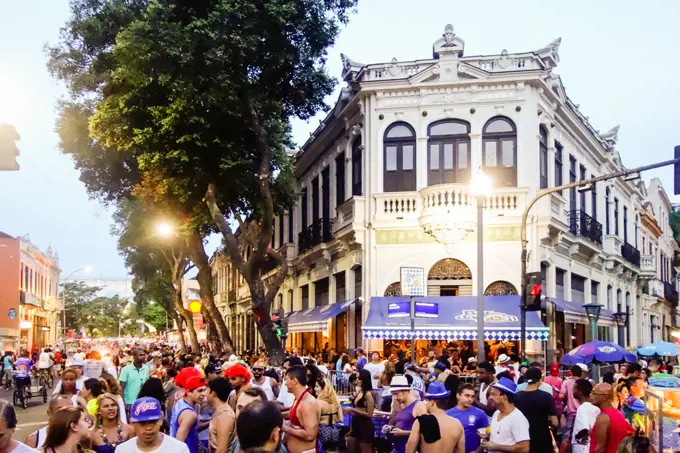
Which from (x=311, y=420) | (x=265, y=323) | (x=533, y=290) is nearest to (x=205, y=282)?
(x=265, y=323)

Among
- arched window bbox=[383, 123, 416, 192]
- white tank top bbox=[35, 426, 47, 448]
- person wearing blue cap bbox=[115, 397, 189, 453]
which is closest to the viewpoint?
person wearing blue cap bbox=[115, 397, 189, 453]

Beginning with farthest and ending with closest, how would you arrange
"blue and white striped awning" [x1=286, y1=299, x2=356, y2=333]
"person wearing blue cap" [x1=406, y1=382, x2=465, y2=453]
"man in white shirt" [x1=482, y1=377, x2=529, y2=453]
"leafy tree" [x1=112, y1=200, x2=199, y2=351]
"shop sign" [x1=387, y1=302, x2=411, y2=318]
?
"leafy tree" [x1=112, y1=200, x2=199, y2=351] < "blue and white striped awning" [x1=286, y1=299, x2=356, y2=333] < "shop sign" [x1=387, y1=302, x2=411, y2=318] < "man in white shirt" [x1=482, y1=377, x2=529, y2=453] < "person wearing blue cap" [x1=406, y1=382, x2=465, y2=453]

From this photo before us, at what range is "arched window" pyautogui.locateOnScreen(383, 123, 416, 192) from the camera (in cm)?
2547

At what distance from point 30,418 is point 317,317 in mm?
10643

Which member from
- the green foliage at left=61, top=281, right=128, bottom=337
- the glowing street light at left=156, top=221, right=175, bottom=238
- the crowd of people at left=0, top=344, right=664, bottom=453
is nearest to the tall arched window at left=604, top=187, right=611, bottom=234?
the glowing street light at left=156, top=221, right=175, bottom=238

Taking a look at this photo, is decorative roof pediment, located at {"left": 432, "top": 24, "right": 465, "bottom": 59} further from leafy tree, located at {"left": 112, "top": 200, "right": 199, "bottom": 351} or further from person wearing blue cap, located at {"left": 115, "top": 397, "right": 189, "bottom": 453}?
person wearing blue cap, located at {"left": 115, "top": 397, "right": 189, "bottom": 453}

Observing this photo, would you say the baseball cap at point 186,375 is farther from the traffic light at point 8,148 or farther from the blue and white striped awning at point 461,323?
the blue and white striped awning at point 461,323

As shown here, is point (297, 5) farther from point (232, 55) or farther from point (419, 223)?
point (419, 223)

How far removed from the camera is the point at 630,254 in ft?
128

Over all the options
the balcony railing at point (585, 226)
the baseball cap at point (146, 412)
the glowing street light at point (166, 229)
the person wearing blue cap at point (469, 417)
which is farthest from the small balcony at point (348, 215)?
the baseball cap at point (146, 412)

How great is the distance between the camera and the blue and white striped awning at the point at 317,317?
2684 cm

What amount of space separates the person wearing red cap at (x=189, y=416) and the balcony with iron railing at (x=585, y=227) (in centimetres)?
2186

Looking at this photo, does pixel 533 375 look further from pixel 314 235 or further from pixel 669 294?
pixel 669 294

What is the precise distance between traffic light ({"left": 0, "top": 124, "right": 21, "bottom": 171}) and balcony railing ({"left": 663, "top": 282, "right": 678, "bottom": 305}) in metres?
49.0
